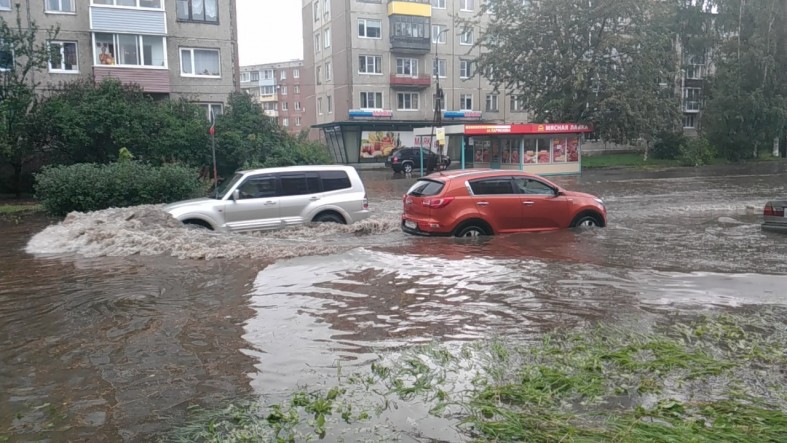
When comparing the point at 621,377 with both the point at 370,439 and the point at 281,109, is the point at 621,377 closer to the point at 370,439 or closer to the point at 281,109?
the point at 370,439

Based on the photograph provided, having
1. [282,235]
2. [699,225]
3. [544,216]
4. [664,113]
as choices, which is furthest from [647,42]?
[282,235]

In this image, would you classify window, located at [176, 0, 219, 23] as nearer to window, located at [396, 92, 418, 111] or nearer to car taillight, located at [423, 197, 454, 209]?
window, located at [396, 92, 418, 111]

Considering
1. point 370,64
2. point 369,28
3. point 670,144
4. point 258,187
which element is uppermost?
point 369,28

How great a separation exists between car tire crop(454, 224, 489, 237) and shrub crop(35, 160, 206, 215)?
9366mm

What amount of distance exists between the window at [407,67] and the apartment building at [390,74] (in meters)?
0.09

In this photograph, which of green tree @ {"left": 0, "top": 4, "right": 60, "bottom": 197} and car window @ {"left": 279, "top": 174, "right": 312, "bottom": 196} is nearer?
car window @ {"left": 279, "top": 174, "right": 312, "bottom": 196}

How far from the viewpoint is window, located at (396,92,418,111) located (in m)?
52.5

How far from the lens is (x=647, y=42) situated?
123 ft

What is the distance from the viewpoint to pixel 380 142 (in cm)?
5022

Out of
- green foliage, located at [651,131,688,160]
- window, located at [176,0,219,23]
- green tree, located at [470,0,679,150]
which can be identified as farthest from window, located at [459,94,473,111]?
window, located at [176,0,219,23]

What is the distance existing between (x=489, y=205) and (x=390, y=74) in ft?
137

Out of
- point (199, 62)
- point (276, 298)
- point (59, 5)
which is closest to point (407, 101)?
point (199, 62)

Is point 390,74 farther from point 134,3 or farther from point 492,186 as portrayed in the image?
point 492,186

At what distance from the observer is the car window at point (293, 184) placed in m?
13.1
